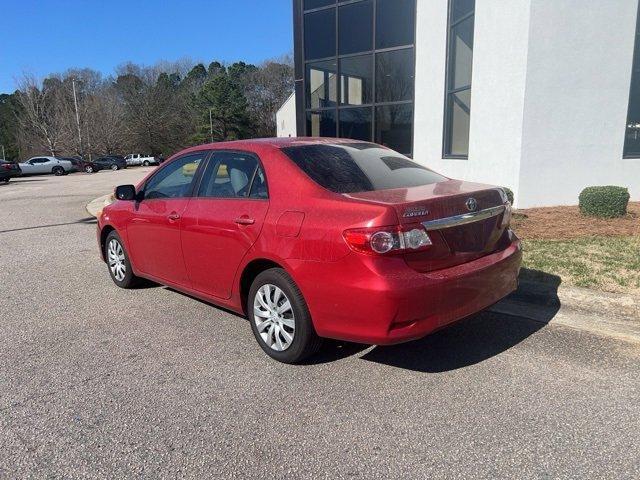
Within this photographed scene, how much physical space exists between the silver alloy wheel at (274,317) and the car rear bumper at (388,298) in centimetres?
27

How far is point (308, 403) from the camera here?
3061 mm

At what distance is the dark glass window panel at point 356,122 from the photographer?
14625 mm

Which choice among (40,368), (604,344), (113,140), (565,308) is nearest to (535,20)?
(565,308)

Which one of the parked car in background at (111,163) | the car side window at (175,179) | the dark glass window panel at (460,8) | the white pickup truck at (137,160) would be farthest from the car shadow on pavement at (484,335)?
the white pickup truck at (137,160)

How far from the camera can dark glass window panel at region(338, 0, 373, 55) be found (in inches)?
554

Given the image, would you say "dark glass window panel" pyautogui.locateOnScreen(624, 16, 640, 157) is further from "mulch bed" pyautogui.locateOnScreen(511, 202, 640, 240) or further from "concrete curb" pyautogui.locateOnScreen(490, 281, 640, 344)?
"concrete curb" pyautogui.locateOnScreen(490, 281, 640, 344)

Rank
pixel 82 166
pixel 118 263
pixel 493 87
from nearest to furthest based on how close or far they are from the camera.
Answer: pixel 118 263 < pixel 493 87 < pixel 82 166

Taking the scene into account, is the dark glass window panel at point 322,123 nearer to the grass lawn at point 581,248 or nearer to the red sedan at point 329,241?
the grass lawn at point 581,248

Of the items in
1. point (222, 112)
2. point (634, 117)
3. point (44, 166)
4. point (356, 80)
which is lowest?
point (44, 166)

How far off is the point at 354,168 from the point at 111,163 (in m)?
50.6

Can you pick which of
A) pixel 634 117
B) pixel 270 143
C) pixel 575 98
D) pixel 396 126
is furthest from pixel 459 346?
pixel 396 126

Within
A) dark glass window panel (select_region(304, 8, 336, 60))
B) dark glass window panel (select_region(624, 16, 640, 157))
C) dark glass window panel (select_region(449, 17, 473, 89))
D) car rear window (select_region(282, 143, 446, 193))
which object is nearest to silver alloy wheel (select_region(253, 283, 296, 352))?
car rear window (select_region(282, 143, 446, 193))

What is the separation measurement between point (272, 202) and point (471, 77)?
338 inches

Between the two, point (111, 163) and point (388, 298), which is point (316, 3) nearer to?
point (388, 298)
